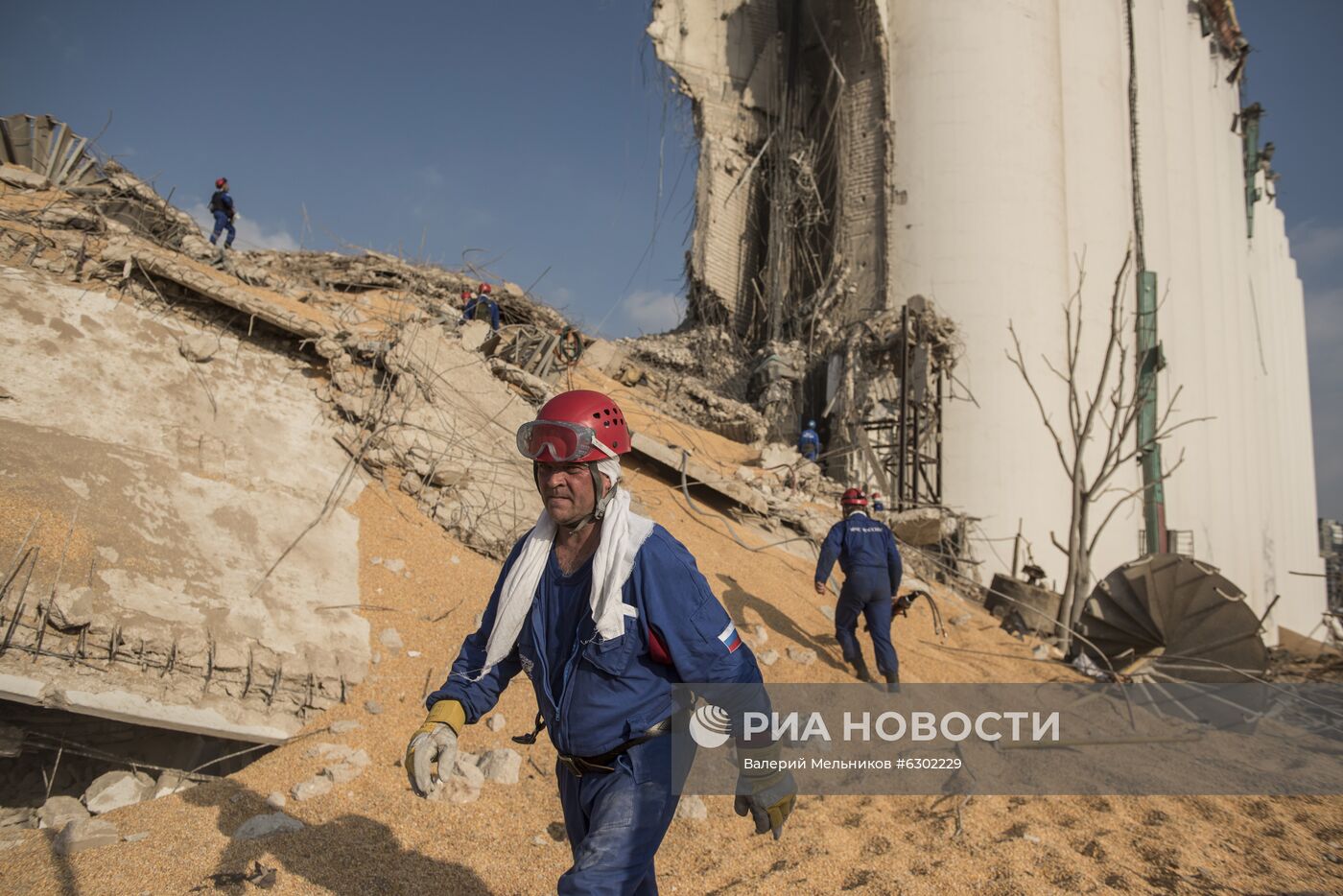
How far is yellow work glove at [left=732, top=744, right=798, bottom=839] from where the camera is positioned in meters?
2.11

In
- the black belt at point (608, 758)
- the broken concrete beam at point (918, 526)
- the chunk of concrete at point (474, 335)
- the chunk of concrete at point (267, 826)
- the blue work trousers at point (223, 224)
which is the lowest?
the chunk of concrete at point (267, 826)

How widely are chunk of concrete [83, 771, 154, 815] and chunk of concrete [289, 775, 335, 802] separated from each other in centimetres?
72

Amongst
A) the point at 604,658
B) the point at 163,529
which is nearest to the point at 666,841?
the point at 604,658

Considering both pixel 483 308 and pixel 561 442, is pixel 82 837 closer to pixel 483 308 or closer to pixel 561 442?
pixel 561 442

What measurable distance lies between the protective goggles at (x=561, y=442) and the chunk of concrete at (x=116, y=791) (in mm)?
2862

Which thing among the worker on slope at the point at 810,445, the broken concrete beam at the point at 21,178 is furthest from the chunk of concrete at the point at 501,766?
the worker on slope at the point at 810,445

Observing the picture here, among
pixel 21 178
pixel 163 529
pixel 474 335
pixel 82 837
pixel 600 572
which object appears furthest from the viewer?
pixel 474 335

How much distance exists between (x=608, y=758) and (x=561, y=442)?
2.99 feet

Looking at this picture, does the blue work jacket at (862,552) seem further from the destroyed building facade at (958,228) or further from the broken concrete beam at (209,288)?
the destroyed building facade at (958,228)

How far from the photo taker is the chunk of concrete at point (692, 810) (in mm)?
3686

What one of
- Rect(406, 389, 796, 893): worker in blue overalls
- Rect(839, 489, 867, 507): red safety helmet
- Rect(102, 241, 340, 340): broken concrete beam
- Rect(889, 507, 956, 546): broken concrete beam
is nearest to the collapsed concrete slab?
Rect(102, 241, 340, 340): broken concrete beam

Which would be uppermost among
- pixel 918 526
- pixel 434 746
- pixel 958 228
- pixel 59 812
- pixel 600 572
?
pixel 958 228

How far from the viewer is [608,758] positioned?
2113 mm

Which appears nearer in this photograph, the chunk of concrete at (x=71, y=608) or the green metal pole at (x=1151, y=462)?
the chunk of concrete at (x=71, y=608)
